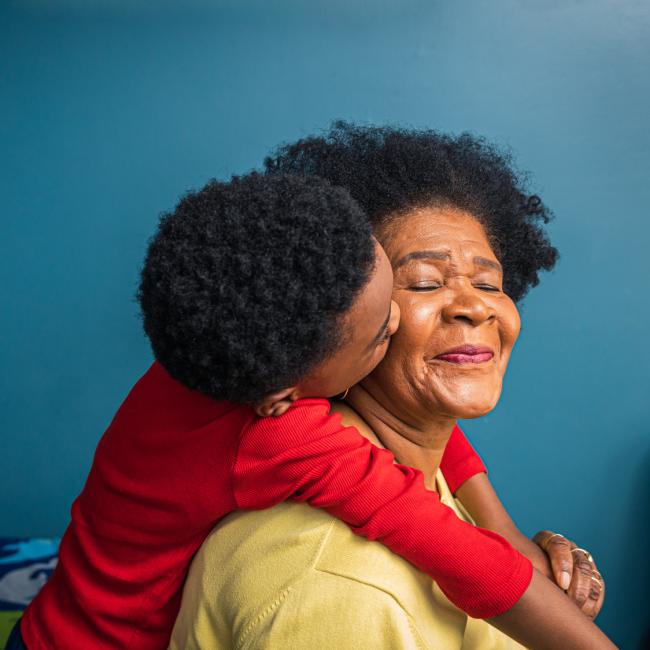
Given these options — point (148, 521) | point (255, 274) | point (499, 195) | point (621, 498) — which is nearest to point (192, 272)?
point (255, 274)

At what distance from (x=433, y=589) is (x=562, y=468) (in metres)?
1.69

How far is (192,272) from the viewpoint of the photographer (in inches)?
31.1

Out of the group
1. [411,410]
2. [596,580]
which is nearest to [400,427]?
[411,410]

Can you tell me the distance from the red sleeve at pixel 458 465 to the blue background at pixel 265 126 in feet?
3.17

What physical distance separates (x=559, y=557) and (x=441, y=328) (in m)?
0.53

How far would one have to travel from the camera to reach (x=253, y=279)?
30.8 inches

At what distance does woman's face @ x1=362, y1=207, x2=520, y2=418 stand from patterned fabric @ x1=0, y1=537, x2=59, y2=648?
1296 mm

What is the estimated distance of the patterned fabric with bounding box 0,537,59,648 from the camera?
1.87m

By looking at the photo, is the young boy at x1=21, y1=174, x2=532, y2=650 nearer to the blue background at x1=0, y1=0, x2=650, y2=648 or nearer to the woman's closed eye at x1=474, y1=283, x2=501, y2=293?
the woman's closed eye at x1=474, y1=283, x2=501, y2=293

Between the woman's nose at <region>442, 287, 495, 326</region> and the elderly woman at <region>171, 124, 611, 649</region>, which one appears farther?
the woman's nose at <region>442, 287, 495, 326</region>

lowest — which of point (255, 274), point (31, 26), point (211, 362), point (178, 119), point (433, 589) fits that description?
point (433, 589)

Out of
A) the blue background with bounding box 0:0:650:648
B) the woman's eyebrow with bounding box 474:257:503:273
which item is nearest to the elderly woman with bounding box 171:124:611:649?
the woman's eyebrow with bounding box 474:257:503:273

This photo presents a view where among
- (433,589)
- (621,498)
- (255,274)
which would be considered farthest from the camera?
(621,498)

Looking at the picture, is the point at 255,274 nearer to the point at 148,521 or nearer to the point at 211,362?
the point at 211,362
